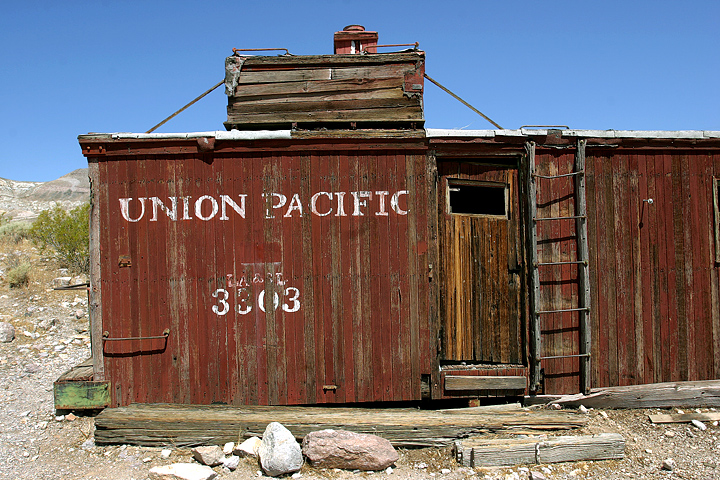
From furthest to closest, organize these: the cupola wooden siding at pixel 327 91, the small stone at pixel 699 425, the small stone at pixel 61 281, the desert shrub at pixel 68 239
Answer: the desert shrub at pixel 68 239
the small stone at pixel 61 281
the cupola wooden siding at pixel 327 91
the small stone at pixel 699 425

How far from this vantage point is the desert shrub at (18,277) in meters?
11.5

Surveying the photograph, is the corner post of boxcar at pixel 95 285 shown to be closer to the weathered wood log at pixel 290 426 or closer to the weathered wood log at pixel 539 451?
the weathered wood log at pixel 290 426

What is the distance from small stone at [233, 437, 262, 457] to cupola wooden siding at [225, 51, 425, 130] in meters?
4.06

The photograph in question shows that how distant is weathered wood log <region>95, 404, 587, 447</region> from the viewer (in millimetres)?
5234

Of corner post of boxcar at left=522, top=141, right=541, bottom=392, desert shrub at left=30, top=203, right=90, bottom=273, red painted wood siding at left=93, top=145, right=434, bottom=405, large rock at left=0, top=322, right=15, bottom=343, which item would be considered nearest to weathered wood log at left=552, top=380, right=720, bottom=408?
corner post of boxcar at left=522, top=141, right=541, bottom=392

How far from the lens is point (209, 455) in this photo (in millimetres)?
4938

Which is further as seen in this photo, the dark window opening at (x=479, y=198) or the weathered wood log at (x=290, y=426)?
the dark window opening at (x=479, y=198)

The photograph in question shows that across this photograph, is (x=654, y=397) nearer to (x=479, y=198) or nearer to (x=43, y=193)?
(x=479, y=198)

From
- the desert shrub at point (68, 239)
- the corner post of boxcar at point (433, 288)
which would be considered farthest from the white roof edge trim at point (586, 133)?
the desert shrub at point (68, 239)

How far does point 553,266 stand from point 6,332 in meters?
10.1

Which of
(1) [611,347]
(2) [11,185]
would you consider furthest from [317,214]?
(2) [11,185]

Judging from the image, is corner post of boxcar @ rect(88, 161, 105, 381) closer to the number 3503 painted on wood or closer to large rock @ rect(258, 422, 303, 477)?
the number 3503 painted on wood

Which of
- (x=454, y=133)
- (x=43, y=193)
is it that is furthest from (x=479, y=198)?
(x=43, y=193)

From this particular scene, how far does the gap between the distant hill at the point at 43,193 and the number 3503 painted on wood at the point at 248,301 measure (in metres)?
38.1
